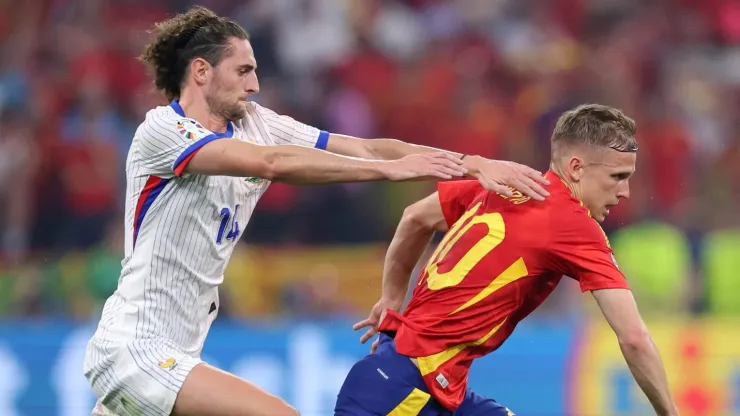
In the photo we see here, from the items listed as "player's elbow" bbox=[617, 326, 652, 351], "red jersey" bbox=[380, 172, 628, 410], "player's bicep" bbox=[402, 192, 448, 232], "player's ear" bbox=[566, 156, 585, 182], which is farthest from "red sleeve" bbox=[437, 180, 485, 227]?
"player's elbow" bbox=[617, 326, 652, 351]

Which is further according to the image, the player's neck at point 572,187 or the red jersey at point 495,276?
the player's neck at point 572,187

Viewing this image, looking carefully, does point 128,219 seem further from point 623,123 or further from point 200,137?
point 623,123

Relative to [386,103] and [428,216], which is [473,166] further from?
[386,103]

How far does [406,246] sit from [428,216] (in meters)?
0.18

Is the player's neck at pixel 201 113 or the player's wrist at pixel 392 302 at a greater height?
the player's neck at pixel 201 113

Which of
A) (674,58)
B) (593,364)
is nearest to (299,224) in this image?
(593,364)

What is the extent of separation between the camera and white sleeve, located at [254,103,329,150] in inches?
195

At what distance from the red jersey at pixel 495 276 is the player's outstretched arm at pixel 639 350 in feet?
0.23

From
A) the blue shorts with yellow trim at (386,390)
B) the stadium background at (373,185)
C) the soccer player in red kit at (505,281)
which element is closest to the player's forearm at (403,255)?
the soccer player in red kit at (505,281)

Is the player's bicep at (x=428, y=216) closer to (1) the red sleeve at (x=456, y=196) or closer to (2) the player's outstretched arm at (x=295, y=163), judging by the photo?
(1) the red sleeve at (x=456, y=196)

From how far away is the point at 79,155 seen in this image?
9.73 m

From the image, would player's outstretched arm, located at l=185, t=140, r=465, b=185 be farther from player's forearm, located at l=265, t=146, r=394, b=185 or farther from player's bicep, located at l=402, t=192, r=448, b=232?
player's bicep, located at l=402, t=192, r=448, b=232

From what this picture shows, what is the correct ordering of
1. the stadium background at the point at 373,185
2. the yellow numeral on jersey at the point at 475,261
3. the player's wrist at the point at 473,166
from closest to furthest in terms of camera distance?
the player's wrist at the point at 473,166 → the yellow numeral on jersey at the point at 475,261 → the stadium background at the point at 373,185

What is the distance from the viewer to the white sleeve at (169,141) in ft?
14.0
